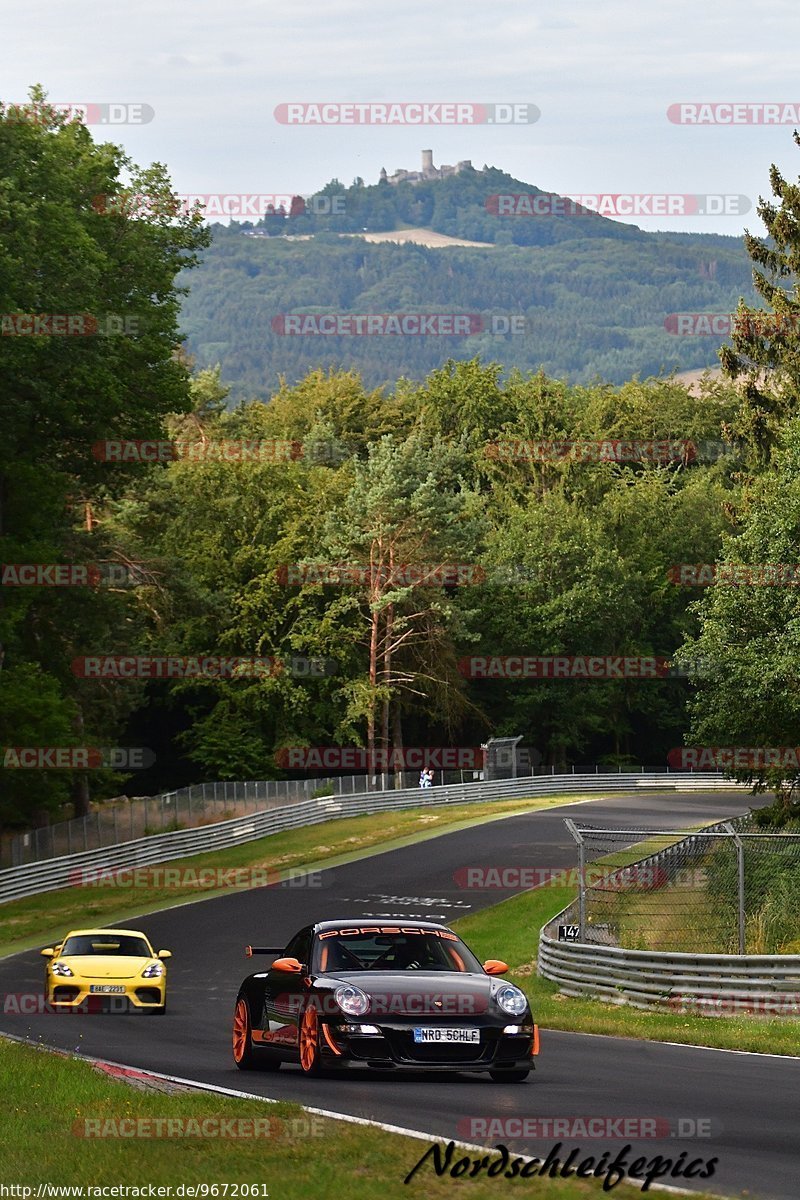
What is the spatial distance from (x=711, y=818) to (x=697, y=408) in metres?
64.3

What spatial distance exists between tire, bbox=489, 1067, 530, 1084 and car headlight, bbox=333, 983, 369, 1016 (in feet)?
3.97

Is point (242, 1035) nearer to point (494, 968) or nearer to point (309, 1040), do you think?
point (309, 1040)

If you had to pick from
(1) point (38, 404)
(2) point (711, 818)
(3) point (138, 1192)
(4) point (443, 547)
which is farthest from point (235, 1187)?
(4) point (443, 547)

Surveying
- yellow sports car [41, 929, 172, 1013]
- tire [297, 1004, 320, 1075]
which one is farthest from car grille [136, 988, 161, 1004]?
tire [297, 1004, 320, 1075]

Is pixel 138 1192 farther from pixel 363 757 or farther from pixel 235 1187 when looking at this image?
pixel 363 757

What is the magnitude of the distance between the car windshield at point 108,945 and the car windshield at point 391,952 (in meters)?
10.9

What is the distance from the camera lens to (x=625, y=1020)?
22.3 m

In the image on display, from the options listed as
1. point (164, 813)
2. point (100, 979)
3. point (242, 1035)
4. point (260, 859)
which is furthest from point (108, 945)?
point (164, 813)

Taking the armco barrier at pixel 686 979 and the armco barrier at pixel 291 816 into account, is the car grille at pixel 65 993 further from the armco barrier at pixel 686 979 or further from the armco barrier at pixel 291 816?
the armco barrier at pixel 291 816

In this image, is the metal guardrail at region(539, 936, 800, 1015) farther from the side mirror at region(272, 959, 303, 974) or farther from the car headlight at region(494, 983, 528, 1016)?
the side mirror at region(272, 959, 303, 974)

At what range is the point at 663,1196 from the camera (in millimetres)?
8961

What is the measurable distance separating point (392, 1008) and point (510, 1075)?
49.1 inches

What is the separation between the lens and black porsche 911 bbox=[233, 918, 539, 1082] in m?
13.6

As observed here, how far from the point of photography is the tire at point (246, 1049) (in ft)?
50.9
